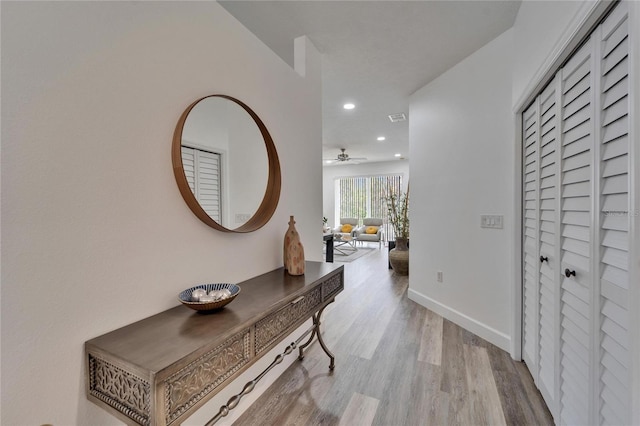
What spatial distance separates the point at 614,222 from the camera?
958 millimetres

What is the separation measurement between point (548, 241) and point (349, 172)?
25.4 feet

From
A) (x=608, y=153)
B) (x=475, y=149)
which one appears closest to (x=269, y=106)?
(x=608, y=153)

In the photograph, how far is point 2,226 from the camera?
2.54 feet

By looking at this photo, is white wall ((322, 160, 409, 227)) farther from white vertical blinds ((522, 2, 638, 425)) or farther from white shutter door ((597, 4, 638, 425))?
white shutter door ((597, 4, 638, 425))

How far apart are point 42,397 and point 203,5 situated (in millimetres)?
1682

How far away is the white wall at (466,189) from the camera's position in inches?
91.3

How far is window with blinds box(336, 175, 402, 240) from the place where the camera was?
8.90 m

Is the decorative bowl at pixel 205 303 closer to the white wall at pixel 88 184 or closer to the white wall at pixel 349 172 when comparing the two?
the white wall at pixel 88 184

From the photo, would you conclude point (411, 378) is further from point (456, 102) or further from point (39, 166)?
point (456, 102)

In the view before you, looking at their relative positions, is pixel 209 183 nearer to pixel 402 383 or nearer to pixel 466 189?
pixel 402 383

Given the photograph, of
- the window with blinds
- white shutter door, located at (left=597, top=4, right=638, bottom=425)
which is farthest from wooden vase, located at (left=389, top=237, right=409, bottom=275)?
the window with blinds

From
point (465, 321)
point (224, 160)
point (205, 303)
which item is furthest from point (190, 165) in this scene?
point (465, 321)

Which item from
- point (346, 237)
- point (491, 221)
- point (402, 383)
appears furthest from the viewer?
point (346, 237)

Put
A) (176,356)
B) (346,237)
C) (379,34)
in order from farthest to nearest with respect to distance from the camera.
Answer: (346,237)
(379,34)
(176,356)
